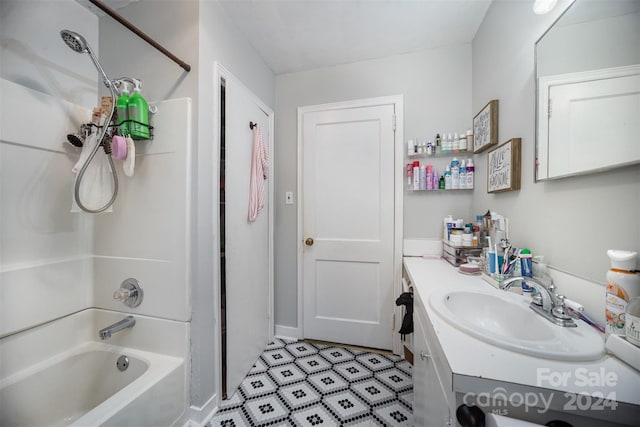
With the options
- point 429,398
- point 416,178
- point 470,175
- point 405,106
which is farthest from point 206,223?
point 470,175

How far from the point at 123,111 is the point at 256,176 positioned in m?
A: 0.81

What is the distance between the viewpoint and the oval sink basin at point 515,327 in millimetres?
583

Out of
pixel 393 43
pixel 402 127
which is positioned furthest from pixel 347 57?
pixel 402 127

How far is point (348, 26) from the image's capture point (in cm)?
160

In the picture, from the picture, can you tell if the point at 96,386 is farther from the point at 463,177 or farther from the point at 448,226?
the point at 463,177

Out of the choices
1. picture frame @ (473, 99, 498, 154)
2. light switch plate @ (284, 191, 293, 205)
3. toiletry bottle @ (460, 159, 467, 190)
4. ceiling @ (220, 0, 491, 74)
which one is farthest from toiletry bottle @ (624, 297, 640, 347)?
light switch plate @ (284, 191, 293, 205)

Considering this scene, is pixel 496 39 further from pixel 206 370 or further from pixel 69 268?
pixel 69 268

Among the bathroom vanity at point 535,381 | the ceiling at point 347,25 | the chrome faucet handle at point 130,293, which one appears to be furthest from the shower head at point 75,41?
the bathroom vanity at point 535,381

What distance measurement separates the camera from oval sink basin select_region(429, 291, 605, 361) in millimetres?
583

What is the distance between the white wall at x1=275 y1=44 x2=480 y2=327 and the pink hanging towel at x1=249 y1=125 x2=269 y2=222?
14.8 inches

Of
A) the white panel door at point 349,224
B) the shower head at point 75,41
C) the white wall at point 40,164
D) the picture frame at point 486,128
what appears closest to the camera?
the shower head at point 75,41

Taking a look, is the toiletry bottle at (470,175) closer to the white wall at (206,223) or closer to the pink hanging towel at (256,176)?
the pink hanging towel at (256,176)

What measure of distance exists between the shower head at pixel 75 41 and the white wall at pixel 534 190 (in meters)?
2.04

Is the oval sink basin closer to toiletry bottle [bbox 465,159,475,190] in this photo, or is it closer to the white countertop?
the white countertop
